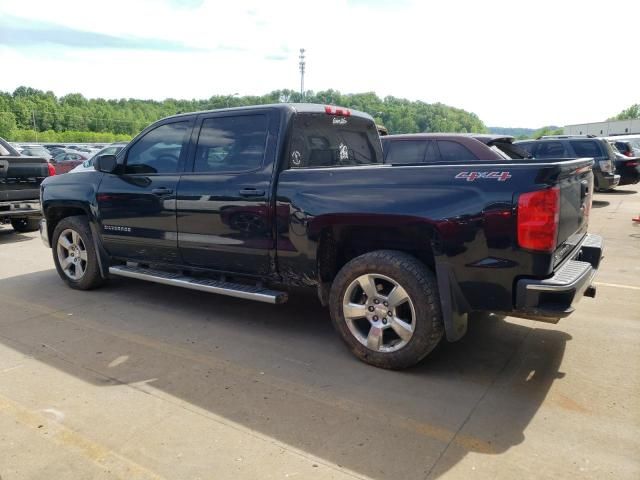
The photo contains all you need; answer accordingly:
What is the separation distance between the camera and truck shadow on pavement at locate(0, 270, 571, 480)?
9.58 feet

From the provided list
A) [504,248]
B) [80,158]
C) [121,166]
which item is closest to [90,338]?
[121,166]

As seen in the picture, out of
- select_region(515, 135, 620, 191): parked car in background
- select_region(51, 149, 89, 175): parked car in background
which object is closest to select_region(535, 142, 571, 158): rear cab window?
select_region(515, 135, 620, 191): parked car in background

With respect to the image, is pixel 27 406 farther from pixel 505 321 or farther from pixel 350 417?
pixel 505 321

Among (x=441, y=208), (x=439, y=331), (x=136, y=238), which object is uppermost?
(x=441, y=208)

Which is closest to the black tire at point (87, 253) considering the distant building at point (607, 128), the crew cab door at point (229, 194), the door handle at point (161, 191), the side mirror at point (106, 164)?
the side mirror at point (106, 164)

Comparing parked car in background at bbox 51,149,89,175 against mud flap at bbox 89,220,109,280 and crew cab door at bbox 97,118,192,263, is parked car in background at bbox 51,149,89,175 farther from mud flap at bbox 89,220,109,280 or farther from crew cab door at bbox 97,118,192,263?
crew cab door at bbox 97,118,192,263

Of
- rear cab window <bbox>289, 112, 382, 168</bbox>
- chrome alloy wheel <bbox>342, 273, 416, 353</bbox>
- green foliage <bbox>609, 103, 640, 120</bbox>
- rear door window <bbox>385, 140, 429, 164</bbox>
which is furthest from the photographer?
green foliage <bbox>609, 103, 640, 120</bbox>

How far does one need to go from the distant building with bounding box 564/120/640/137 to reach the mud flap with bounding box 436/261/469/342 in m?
81.9

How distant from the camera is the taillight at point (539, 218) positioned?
3131 millimetres

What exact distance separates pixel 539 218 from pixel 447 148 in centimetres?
494

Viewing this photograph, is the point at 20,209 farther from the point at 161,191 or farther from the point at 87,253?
the point at 161,191

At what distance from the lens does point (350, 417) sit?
10.3 ft

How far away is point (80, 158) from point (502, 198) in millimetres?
25721

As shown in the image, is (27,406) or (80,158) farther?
(80,158)
